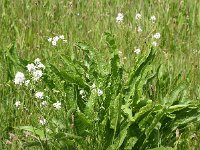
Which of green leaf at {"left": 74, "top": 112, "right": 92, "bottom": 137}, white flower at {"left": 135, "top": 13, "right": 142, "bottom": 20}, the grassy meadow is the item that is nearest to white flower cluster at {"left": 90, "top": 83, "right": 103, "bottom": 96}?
the grassy meadow

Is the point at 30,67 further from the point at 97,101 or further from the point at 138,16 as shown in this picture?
the point at 138,16

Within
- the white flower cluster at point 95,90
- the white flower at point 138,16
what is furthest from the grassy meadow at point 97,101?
the white flower at point 138,16

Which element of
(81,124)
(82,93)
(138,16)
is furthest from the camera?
(138,16)

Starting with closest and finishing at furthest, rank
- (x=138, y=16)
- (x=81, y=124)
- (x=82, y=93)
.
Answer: (x=81, y=124), (x=82, y=93), (x=138, y=16)

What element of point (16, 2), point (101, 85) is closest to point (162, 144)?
point (101, 85)

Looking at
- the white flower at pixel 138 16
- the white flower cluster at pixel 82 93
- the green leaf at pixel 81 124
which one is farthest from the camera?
the white flower at pixel 138 16

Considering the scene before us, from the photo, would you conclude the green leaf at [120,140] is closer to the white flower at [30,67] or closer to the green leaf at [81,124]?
the green leaf at [81,124]

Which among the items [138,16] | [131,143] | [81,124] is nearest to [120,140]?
[131,143]

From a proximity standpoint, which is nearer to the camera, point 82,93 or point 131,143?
point 131,143

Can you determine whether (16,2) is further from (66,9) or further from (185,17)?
(185,17)

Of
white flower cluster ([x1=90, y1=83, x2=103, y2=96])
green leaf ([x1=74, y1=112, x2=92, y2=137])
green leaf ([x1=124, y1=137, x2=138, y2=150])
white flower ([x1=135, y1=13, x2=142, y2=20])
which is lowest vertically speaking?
green leaf ([x1=124, y1=137, x2=138, y2=150])

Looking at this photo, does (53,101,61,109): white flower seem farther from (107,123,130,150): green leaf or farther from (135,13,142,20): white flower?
(135,13,142,20): white flower
